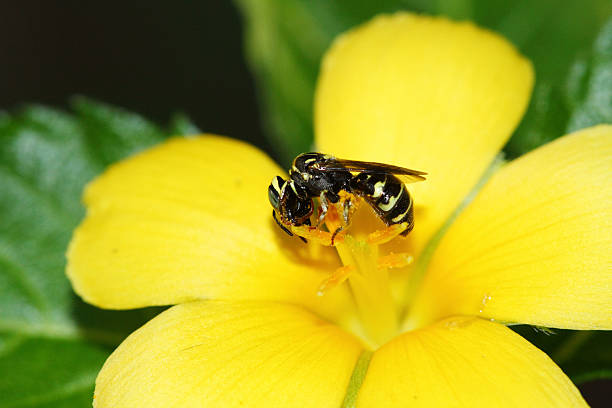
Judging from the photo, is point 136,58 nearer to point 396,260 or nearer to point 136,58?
point 136,58

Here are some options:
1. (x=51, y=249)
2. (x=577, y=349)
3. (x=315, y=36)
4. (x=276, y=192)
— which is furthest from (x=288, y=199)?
(x=315, y=36)

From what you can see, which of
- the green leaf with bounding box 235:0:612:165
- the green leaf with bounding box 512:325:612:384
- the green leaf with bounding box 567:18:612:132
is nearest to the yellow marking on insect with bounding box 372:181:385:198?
the green leaf with bounding box 512:325:612:384

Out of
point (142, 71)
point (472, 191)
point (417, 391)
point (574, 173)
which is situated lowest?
point (142, 71)

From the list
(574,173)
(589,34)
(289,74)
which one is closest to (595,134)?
(574,173)

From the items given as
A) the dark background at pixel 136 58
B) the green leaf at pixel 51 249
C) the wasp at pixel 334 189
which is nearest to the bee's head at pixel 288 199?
the wasp at pixel 334 189

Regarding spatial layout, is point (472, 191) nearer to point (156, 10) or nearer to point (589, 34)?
point (589, 34)

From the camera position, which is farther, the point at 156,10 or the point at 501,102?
the point at 156,10
